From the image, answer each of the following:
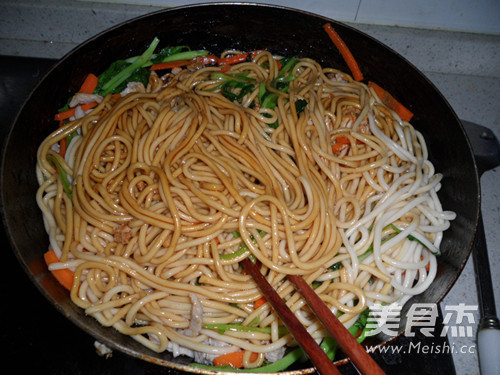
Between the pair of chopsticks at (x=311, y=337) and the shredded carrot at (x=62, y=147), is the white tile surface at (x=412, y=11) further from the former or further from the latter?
the pair of chopsticks at (x=311, y=337)

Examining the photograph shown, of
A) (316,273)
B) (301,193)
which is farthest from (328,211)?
(316,273)

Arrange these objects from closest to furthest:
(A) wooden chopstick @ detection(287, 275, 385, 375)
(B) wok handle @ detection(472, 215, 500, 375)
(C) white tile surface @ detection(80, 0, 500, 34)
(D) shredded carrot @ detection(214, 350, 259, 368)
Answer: (A) wooden chopstick @ detection(287, 275, 385, 375) < (D) shredded carrot @ detection(214, 350, 259, 368) < (B) wok handle @ detection(472, 215, 500, 375) < (C) white tile surface @ detection(80, 0, 500, 34)

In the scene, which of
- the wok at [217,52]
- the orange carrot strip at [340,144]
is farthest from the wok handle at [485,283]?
the orange carrot strip at [340,144]

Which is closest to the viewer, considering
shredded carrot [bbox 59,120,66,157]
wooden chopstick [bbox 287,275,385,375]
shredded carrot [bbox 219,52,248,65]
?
wooden chopstick [bbox 287,275,385,375]

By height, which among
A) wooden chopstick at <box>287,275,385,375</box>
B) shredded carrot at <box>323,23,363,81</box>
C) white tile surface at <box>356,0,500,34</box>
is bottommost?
wooden chopstick at <box>287,275,385,375</box>

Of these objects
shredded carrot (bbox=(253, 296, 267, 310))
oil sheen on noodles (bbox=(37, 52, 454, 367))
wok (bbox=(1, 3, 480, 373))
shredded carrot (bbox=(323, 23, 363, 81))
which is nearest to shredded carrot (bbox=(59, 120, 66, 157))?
oil sheen on noodles (bbox=(37, 52, 454, 367))

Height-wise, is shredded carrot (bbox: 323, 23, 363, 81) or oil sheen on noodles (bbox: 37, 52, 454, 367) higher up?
shredded carrot (bbox: 323, 23, 363, 81)

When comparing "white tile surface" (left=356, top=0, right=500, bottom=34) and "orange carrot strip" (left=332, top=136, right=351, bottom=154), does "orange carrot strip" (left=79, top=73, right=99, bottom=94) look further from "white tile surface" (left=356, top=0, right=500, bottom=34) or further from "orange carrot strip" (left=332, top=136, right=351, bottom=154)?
"white tile surface" (left=356, top=0, right=500, bottom=34)
